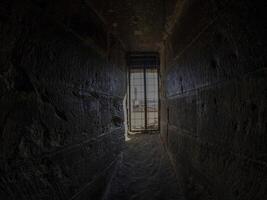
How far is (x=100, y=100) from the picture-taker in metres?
1.87

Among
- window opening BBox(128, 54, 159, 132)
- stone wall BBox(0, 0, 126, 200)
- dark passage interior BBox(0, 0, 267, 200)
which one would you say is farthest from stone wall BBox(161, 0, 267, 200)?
window opening BBox(128, 54, 159, 132)

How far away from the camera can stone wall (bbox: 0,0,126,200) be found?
29.5 inches

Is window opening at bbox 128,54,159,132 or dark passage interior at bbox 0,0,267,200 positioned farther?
window opening at bbox 128,54,159,132

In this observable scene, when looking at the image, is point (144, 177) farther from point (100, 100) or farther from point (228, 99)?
point (228, 99)

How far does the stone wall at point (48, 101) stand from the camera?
29.5 inches

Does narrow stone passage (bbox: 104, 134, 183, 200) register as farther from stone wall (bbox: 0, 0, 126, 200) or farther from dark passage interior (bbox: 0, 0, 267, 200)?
stone wall (bbox: 0, 0, 126, 200)

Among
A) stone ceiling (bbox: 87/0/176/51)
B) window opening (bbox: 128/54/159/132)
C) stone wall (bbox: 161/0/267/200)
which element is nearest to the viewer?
stone wall (bbox: 161/0/267/200)

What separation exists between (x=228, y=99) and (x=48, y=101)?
89 centimetres

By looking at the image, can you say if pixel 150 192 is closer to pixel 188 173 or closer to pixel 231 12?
pixel 188 173

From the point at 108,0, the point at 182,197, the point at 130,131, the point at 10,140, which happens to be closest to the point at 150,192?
the point at 182,197

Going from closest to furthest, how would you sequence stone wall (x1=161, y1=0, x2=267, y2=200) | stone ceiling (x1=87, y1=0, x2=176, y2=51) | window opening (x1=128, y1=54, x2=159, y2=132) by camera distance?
stone wall (x1=161, y1=0, x2=267, y2=200) → stone ceiling (x1=87, y1=0, x2=176, y2=51) → window opening (x1=128, y1=54, x2=159, y2=132)

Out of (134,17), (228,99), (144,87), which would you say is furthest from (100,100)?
(144,87)

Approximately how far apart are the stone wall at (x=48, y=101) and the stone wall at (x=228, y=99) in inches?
32.3

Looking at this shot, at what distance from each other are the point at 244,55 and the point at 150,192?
5.57 feet
